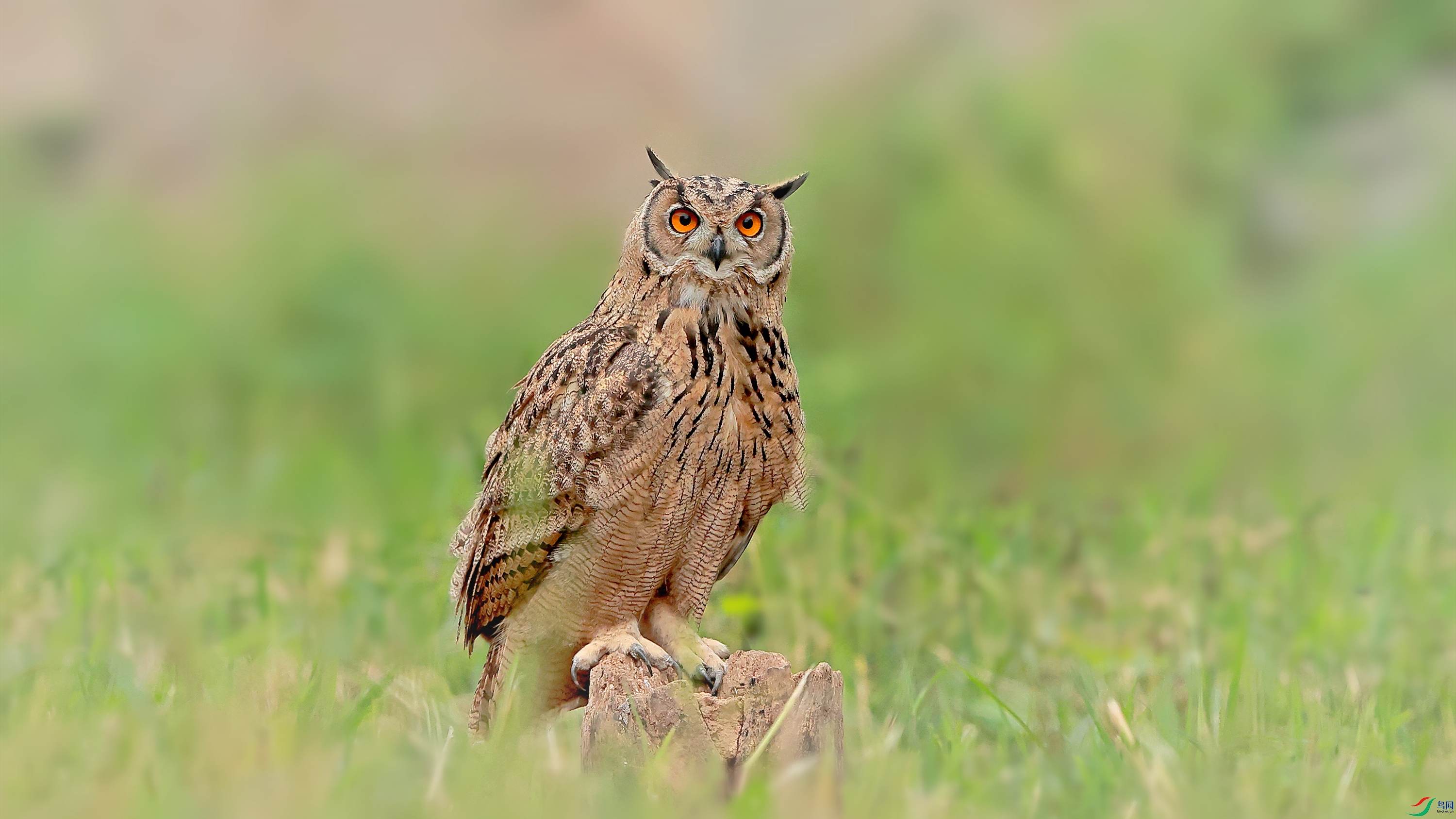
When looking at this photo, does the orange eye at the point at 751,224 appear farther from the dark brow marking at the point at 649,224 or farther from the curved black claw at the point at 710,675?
the curved black claw at the point at 710,675

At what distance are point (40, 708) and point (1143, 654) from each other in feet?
9.60

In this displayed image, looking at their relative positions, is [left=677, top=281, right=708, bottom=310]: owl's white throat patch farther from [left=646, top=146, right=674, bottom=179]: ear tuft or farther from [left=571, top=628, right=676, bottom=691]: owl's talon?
[left=571, top=628, right=676, bottom=691]: owl's talon

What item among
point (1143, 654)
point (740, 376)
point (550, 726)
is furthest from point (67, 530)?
point (1143, 654)

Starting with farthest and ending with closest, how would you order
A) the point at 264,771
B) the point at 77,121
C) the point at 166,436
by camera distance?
the point at 77,121, the point at 166,436, the point at 264,771

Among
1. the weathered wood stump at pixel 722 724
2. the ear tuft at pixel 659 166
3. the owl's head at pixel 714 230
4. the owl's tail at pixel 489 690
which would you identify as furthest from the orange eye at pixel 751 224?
the owl's tail at pixel 489 690

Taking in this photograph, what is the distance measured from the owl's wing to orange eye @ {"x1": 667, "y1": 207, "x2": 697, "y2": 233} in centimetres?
24

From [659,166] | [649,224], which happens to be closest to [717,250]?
[649,224]

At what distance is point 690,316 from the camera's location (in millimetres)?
2943

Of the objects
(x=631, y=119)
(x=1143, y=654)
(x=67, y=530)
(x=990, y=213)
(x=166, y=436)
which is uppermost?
(x=631, y=119)

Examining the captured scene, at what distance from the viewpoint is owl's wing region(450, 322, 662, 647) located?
293 cm

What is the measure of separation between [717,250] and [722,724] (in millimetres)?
908

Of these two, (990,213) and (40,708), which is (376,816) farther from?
(990,213)

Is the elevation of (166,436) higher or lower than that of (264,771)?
higher

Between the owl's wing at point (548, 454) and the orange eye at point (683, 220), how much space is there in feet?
0.78
